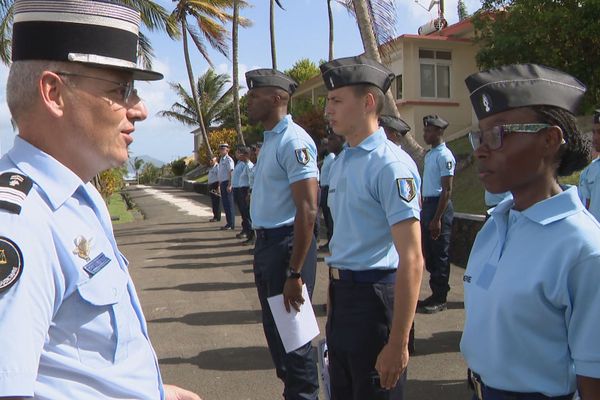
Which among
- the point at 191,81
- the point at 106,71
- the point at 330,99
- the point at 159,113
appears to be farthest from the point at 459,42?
the point at 159,113

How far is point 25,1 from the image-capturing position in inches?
62.0

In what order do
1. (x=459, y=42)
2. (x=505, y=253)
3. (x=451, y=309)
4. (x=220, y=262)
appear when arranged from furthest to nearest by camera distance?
(x=459, y=42) < (x=220, y=262) < (x=451, y=309) < (x=505, y=253)

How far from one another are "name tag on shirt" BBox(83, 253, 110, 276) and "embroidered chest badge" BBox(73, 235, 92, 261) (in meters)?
0.02

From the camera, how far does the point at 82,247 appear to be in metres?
1.42

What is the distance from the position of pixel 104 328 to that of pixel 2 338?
29 centimetres

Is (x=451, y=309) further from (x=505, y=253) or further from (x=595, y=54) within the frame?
(x=595, y=54)

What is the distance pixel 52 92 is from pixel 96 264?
1.48 ft

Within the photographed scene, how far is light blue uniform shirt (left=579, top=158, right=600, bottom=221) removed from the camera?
4.87 metres

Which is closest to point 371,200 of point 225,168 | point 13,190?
point 13,190

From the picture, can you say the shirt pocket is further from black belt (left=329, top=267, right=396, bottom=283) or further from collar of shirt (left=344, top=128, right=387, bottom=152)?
collar of shirt (left=344, top=128, right=387, bottom=152)

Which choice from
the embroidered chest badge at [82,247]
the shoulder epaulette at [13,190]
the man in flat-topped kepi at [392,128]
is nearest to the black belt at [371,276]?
the embroidered chest badge at [82,247]

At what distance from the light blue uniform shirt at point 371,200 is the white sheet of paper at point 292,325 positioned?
64 centimetres

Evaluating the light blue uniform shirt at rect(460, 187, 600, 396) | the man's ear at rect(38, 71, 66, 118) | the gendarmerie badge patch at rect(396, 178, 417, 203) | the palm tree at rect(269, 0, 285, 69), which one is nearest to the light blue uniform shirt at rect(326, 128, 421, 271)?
the gendarmerie badge patch at rect(396, 178, 417, 203)

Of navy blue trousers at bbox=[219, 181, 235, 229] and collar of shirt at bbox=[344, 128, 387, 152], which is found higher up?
collar of shirt at bbox=[344, 128, 387, 152]
